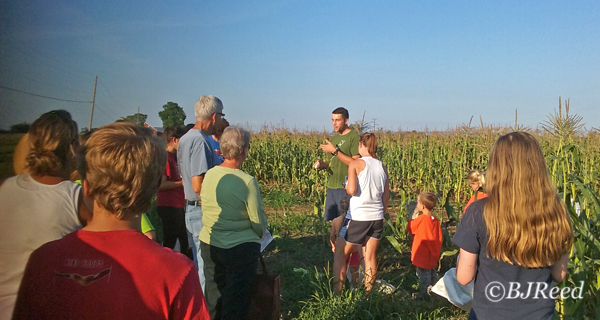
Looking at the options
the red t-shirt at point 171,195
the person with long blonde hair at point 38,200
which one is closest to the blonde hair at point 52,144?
the person with long blonde hair at point 38,200

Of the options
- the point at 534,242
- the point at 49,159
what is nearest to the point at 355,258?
the point at 534,242

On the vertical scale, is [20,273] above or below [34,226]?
below

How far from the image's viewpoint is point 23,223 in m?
1.63

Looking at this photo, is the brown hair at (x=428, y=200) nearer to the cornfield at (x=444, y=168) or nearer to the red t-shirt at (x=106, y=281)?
the cornfield at (x=444, y=168)

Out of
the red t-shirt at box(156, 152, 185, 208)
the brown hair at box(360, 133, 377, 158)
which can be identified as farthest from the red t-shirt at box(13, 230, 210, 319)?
the brown hair at box(360, 133, 377, 158)

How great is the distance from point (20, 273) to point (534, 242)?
234 centimetres

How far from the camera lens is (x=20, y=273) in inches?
63.9

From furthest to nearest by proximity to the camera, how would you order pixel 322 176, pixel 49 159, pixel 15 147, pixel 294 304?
pixel 322 176
pixel 294 304
pixel 49 159
pixel 15 147

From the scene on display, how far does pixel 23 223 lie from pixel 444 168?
33.4 ft

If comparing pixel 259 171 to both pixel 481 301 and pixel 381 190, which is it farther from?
pixel 481 301

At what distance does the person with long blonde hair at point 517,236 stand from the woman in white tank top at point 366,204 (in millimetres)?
2160

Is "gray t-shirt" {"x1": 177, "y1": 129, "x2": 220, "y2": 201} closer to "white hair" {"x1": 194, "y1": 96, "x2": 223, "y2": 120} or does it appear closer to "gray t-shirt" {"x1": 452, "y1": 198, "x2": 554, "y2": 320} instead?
"white hair" {"x1": 194, "y1": 96, "x2": 223, "y2": 120}

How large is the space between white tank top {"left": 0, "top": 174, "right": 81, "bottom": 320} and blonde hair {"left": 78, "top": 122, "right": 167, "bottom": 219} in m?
0.27

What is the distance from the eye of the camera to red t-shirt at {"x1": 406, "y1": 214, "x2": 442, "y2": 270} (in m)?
4.88
